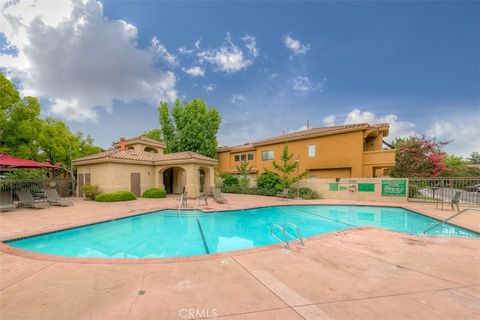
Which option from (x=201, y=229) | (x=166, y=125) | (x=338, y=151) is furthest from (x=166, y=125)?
(x=201, y=229)

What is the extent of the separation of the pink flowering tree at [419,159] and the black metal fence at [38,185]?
1243 inches

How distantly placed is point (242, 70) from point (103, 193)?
60.5 feet

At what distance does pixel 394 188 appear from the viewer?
15852 millimetres

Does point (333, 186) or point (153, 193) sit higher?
point (333, 186)

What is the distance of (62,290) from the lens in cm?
348

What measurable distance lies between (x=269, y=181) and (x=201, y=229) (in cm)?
1268

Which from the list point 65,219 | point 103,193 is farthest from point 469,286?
point 103,193

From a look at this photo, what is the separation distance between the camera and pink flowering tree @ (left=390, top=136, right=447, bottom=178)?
1911 centimetres

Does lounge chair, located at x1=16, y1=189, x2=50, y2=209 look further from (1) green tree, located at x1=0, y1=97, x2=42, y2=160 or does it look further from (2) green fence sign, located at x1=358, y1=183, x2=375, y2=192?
(2) green fence sign, located at x1=358, y1=183, x2=375, y2=192

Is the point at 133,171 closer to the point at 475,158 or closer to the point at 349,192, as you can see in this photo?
the point at 349,192

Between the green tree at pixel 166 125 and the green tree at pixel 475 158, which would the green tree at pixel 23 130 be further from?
the green tree at pixel 475 158

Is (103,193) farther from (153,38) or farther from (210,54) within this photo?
(210,54)

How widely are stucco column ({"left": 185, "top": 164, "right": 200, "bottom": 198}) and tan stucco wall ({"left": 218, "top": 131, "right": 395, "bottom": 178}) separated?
36.0 feet

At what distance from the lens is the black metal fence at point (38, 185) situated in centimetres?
1382
